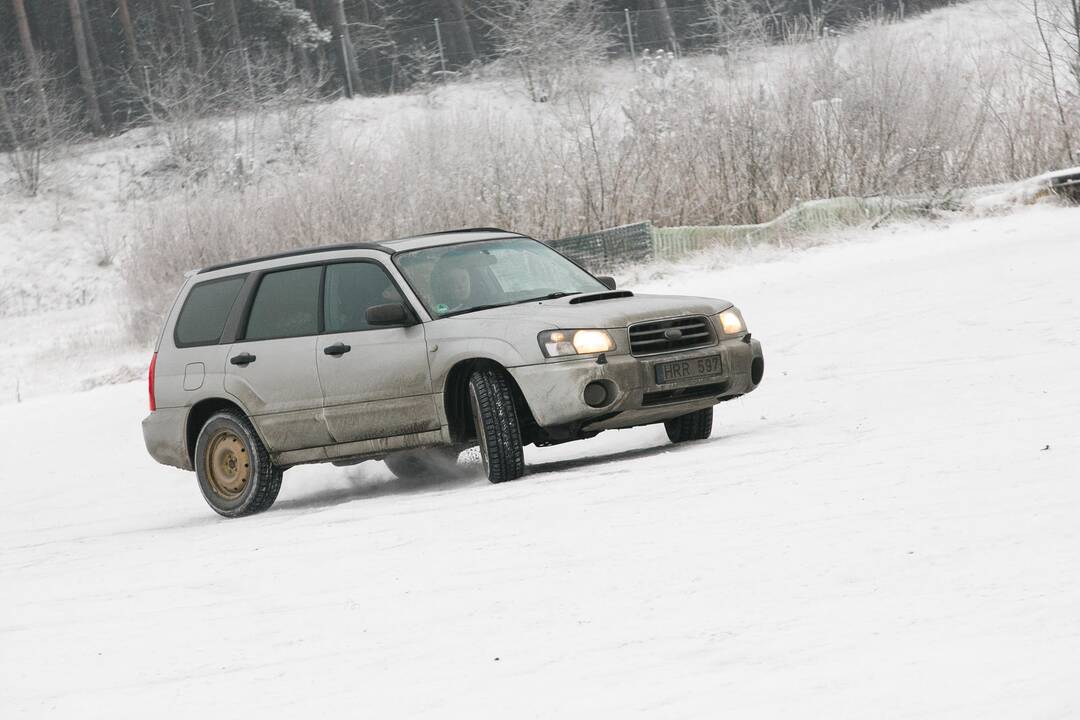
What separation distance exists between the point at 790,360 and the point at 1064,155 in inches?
464

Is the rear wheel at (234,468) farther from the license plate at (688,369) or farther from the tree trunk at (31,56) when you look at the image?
the tree trunk at (31,56)

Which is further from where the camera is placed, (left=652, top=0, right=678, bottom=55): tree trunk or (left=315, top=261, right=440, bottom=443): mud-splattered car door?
(left=652, top=0, right=678, bottom=55): tree trunk

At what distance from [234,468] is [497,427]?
2.48 meters

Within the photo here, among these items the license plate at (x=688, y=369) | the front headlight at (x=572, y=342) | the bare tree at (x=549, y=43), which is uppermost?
the bare tree at (x=549, y=43)

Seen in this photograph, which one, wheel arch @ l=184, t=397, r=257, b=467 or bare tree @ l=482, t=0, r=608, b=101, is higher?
bare tree @ l=482, t=0, r=608, b=101

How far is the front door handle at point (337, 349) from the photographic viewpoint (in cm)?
1015

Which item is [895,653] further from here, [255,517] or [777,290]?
[777,290]

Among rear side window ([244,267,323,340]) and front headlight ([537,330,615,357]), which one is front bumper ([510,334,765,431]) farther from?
rear side window ([244,267,323,340])

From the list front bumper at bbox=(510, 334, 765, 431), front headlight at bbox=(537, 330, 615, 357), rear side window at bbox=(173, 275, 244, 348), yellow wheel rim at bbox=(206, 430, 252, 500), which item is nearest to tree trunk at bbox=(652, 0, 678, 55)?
rear side window at bbox=(173, 275, 244, 348)

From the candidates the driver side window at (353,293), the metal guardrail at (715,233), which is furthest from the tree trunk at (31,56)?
the driver side window at (353,293)

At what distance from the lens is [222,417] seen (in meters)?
10.8

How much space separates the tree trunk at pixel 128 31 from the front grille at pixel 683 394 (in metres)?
48.5

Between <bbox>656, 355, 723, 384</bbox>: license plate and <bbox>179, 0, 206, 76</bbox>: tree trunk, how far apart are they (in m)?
47.5

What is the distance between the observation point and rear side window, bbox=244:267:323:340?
10555mm
